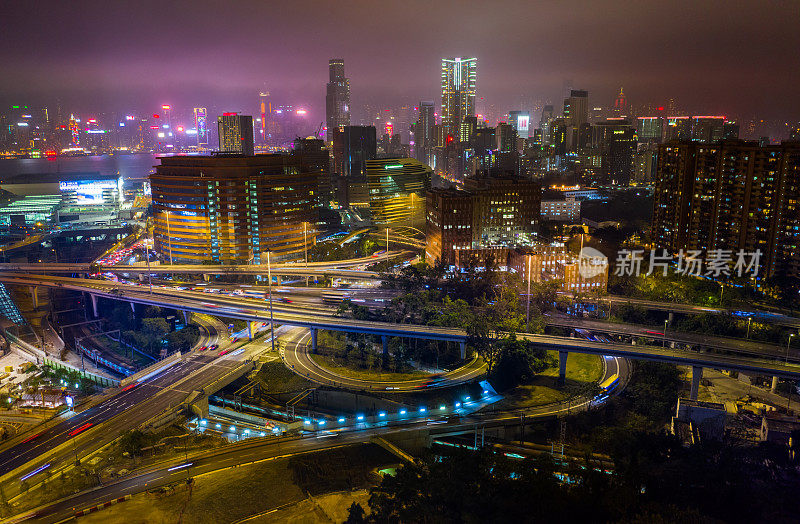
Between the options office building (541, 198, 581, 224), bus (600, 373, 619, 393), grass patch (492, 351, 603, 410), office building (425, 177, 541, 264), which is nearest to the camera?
grass patch (492, 351, 603, 410)

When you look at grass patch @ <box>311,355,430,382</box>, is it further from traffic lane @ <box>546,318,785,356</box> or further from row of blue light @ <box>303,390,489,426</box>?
traffic lane @ <box>546,318,785,356</box>

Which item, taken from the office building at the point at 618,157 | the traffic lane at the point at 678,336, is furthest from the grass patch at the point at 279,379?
the office building at the point at 618,157

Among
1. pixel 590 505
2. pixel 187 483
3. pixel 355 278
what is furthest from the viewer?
pixel 355 278

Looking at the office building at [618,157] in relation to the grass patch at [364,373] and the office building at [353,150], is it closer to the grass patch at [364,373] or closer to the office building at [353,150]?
the office building at [353,150]

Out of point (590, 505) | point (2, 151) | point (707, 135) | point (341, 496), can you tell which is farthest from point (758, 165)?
point (2, 151)

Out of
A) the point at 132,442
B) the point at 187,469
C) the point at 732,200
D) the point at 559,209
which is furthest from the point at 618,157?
the point at 132,442

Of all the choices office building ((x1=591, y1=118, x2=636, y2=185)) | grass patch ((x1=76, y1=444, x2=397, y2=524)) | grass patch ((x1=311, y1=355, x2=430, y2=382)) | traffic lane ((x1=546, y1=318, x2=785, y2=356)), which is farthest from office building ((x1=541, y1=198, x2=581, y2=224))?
grass patch ((x1=76, y1=444, x2=397, y2=524))

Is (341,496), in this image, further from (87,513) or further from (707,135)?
(707,135)

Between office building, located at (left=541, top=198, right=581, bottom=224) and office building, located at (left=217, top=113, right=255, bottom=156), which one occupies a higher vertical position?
office building, located at (left=217, top=113, right=255, bottom=156)
